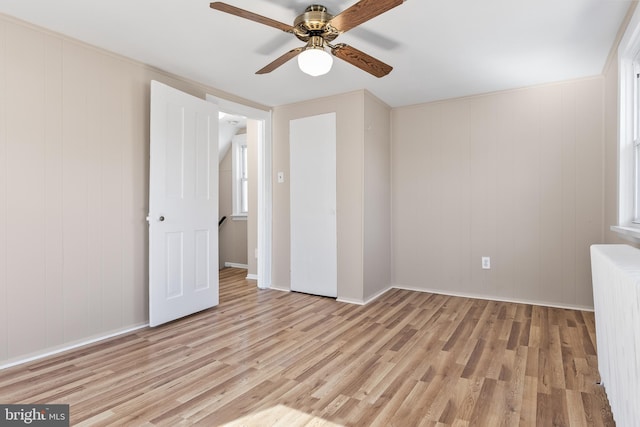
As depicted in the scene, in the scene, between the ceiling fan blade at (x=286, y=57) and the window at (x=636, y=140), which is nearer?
the ceiling fan blade at (x=286, y=57)

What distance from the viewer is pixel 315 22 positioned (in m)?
2.02

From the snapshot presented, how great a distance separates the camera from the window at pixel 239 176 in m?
5.82

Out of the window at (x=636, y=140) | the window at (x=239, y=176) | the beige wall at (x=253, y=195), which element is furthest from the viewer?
the window at (x=239, y=176)

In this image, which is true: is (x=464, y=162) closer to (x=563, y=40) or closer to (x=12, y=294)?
(x=563, y=40)

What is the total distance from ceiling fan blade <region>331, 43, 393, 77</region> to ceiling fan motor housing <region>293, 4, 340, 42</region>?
4.3 inches

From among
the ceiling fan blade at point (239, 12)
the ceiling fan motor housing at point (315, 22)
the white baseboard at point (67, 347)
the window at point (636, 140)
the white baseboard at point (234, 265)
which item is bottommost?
the white baseboard at point (67, 347)

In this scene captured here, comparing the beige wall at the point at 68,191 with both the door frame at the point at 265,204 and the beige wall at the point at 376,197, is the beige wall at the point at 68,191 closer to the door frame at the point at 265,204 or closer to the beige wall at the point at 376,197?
the door frame at the point at 265,204

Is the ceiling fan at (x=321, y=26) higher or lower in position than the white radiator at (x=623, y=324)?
higher

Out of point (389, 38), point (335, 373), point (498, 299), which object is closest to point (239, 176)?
point (389, 38)

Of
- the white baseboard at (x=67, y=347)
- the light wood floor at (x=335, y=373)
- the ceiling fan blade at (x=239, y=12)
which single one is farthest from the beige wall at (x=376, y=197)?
the white baseboard at (x=67, y=347)

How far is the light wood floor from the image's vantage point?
1.70 metres

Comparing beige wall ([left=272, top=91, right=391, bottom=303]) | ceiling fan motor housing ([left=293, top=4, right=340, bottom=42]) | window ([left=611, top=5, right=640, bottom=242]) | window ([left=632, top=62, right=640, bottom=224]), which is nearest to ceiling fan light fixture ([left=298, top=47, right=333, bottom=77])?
ceiling fan motor housing ([left=293, top=4, right=340, bottom=42])

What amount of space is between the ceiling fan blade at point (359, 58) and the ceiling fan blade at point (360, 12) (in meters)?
0.17

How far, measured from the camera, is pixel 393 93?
12.3 ft
